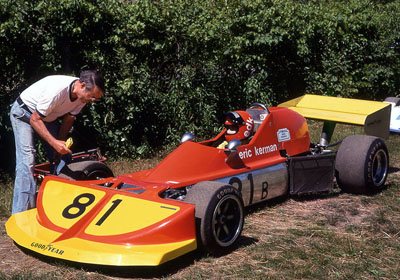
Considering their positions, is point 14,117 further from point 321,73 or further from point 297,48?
point 321,73

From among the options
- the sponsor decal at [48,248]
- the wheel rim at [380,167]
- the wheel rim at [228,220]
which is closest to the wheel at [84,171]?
the sponsor decal at [48,248]

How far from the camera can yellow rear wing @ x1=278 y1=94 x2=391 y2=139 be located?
7.14m

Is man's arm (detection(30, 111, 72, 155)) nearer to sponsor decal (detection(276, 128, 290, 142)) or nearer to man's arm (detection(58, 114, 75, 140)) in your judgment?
man's arm (detection(58, 114, 75, 140))

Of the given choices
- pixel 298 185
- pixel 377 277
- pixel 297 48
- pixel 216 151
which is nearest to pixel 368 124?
pixel 298 185

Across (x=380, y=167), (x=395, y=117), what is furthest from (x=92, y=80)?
(x=395, y=117)

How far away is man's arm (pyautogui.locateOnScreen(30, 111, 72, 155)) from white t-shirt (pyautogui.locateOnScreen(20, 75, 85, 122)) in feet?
0.20

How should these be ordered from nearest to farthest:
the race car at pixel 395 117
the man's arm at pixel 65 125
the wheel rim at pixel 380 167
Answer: the man's arm at pixel 65 125 → the wheel rim at pixel 380 167 → the race car at pixel 395 117

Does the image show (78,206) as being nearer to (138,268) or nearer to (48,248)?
(48,248)

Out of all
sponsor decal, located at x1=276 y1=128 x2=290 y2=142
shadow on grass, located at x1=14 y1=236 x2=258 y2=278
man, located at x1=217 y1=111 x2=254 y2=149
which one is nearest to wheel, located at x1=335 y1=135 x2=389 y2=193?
sponsor decal, located at x1=276 y1=128 x2=290 y2=142

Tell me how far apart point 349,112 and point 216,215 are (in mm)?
3319

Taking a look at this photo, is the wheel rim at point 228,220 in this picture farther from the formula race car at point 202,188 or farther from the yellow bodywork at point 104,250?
the yellow bodywork at point 104,250

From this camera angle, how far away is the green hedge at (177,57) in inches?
304

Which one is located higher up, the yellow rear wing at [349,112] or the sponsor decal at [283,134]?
the yellow rear wing at [349,112]

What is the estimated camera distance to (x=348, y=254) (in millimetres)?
4945
